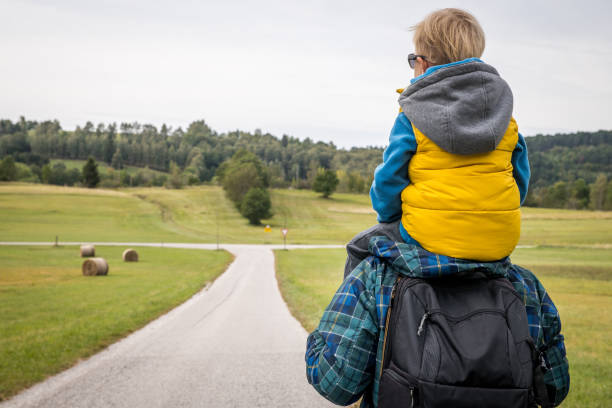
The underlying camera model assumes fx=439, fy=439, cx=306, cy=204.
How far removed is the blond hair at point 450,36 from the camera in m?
1.77

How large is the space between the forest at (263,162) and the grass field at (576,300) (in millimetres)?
17458

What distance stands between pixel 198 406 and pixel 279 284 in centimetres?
1442

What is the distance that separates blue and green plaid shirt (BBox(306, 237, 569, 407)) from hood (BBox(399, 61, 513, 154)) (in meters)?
0.42

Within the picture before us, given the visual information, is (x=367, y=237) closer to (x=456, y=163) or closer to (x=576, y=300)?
(x=456, y=163)

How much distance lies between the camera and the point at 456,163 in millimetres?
1604

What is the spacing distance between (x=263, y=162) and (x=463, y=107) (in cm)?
13885

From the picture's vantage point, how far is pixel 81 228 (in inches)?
2199

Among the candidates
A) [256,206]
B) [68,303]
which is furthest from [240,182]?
[68,303]

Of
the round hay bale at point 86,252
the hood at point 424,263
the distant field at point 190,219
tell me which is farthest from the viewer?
the distant field at point 190,219

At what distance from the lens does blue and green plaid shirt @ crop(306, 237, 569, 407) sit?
1609 mm

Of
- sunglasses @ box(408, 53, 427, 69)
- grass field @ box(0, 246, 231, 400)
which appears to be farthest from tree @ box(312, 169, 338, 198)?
sunglasses @ box(408, 53, 427, 69)

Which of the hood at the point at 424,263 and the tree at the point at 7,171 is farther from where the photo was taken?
the tree at the point at 7,171

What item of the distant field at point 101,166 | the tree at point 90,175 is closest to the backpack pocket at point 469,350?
the tree at point 90,175

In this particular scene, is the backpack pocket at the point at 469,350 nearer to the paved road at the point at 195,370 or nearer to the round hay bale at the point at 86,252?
the paved road at the point at 195,370
